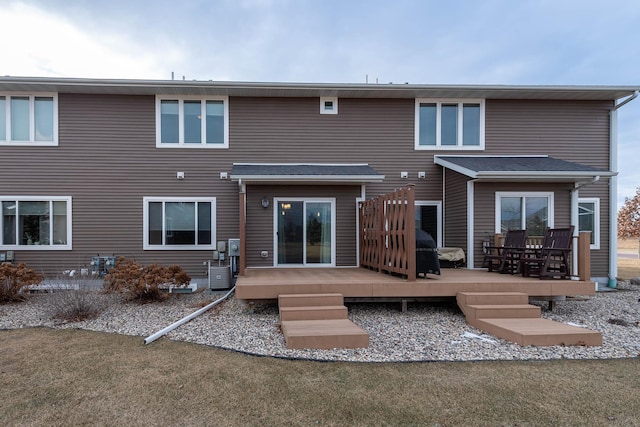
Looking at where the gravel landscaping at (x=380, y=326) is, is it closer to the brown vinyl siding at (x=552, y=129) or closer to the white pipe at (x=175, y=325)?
the white pipe at (x=175, y=325)

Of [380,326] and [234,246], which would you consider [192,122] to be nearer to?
[234,246]

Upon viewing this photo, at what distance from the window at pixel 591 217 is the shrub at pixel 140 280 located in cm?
999

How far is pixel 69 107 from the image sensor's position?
29.4 feet

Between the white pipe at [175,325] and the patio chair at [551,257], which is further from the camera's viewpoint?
the patio chair at [551,257]

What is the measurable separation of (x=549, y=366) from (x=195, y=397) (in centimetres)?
366

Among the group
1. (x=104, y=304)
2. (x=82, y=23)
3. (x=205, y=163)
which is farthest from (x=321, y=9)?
(x=104, y=304)

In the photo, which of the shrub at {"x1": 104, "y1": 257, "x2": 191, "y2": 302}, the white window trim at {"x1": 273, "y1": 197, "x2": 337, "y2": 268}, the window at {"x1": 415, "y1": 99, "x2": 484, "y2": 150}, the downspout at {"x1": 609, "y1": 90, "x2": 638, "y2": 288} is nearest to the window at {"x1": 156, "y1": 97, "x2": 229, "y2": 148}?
the white window trim at {"x1": 273, "y1": 197, "x2": 337, "y2": 268}

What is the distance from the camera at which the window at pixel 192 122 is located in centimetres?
912

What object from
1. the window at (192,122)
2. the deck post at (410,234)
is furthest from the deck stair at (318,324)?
the window at (192,122)

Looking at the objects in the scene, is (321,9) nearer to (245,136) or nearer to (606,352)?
(245,136)

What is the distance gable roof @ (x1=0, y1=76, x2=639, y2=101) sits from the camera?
8430 mm

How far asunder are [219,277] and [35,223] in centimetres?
478

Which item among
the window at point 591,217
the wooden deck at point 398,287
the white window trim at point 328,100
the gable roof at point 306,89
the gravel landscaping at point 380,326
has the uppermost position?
the gable roof at point 306,89

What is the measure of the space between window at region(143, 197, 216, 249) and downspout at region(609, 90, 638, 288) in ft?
33.2
